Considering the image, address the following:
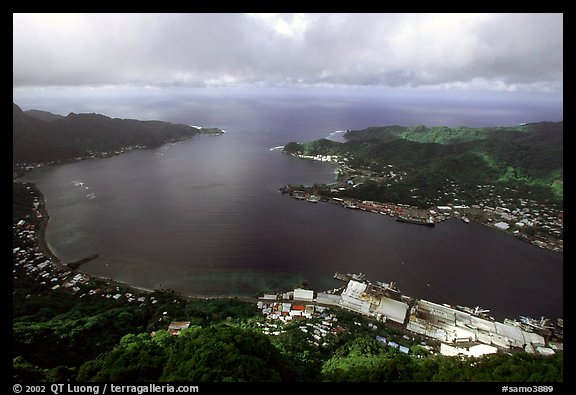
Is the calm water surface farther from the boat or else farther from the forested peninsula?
the forested peninsula

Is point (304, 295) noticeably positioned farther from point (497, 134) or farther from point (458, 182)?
point (497, 134)

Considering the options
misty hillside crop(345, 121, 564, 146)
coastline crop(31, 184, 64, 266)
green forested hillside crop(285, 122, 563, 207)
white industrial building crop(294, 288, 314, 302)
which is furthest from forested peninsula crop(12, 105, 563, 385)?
misty hillside crop(345, 121, 564, 146)

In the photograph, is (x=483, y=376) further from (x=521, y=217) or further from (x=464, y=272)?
(x=521, y=217)

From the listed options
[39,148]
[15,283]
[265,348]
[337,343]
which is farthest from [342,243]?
[39,148]

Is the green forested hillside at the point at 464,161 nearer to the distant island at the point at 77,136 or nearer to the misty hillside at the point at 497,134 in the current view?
the misty hillside at the point at 497,134

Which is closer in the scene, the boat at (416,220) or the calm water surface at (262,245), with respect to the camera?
the calm water surface at (262,245)

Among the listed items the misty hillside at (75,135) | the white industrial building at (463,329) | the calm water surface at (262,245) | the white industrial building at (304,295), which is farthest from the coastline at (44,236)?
the white industrial building at (463,329)
